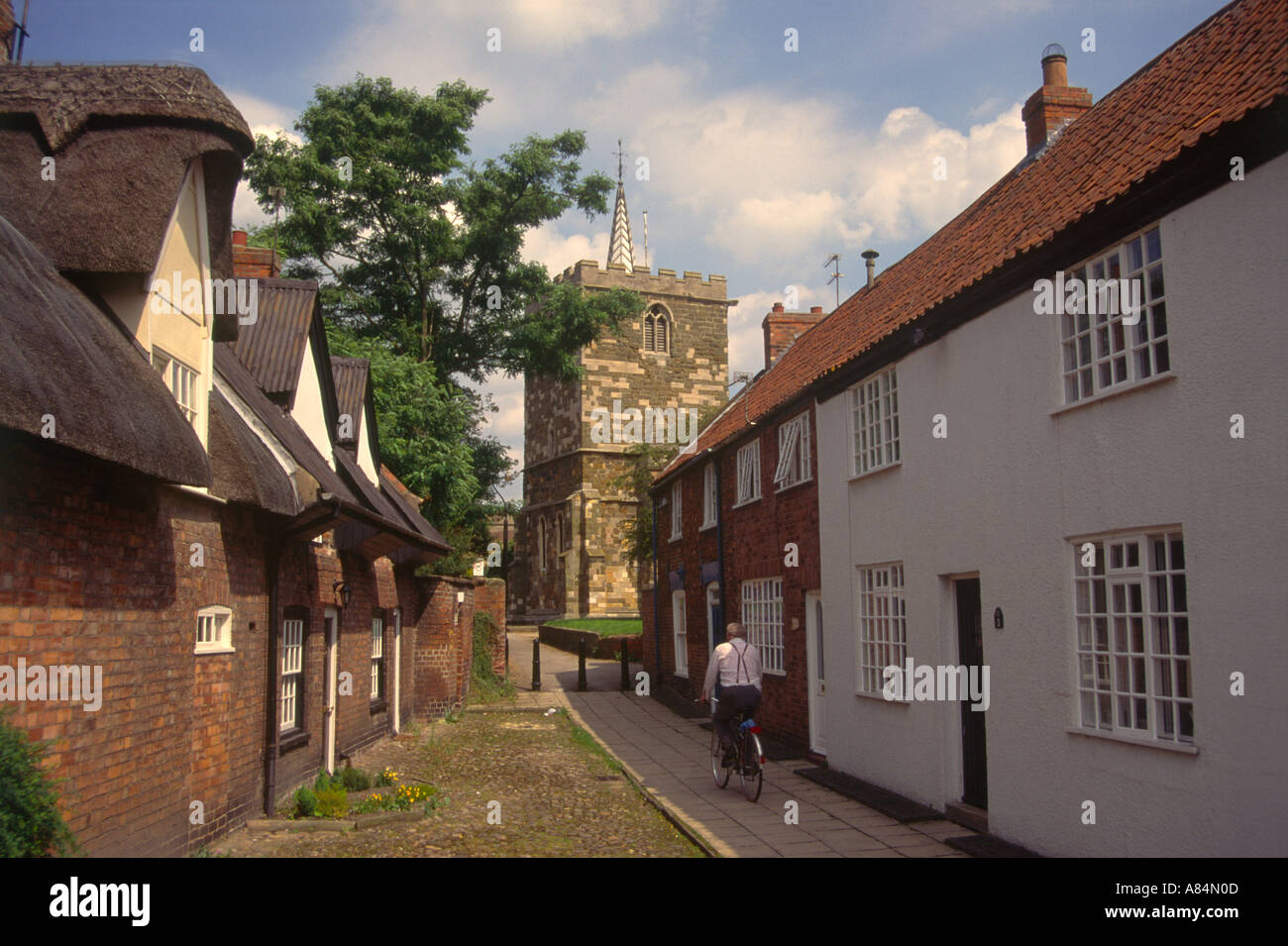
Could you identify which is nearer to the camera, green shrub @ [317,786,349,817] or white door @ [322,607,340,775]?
green shrub @ [317,786,349,817]

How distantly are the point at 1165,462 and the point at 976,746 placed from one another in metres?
4.01

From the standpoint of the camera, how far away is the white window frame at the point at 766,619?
51.8 ft

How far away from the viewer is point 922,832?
934 cm

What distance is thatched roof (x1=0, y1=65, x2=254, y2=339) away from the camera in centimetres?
691

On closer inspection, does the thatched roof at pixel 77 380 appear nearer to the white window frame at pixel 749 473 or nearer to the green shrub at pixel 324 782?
the green shrub at pixel 324 782

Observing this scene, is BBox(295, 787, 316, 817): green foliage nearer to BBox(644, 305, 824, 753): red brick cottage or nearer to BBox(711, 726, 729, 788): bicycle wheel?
BBox(711, 726, 729, 788): bicycle wheel

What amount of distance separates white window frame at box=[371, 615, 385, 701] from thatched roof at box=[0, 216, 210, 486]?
29.8ft

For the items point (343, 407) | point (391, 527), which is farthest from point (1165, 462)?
point (343, 407)

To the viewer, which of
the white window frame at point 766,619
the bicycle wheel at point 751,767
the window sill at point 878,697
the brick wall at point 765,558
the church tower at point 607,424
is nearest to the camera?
the window sill at point 878,697

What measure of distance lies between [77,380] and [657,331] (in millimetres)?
45404

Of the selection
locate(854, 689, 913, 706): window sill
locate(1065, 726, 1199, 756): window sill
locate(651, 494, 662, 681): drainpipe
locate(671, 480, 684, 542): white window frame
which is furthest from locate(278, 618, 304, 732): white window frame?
locate(651, 494, 662, 681): drainpipe

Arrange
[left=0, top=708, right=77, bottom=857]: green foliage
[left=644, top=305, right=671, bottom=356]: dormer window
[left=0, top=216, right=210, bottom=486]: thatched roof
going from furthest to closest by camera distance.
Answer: [left=644, top=305, right=671, bottom=356]: dormer window → [left=0, top=216, right=210, bottom=486]: thatched roof → [left=0, top=708, right=77, bottom=857]: green foliage

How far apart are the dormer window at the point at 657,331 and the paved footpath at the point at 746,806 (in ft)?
104

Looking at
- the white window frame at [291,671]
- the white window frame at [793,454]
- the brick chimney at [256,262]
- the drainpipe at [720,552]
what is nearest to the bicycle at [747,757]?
the white window frame at [793,454]
